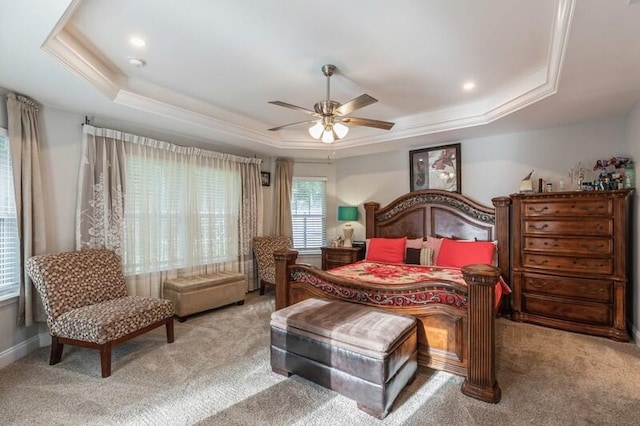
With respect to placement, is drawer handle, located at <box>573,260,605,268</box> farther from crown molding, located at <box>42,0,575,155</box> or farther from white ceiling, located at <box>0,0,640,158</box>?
crown molding, located at <box>42,0,575,155</box>

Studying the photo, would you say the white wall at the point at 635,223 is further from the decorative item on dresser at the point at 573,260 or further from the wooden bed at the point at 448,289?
the wooden bed at the point at 448,289

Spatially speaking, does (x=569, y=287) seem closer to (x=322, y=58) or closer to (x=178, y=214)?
(x=322, y=58)

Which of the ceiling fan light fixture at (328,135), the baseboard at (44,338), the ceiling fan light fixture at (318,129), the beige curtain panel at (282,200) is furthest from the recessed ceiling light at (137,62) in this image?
the beige curtain panel at (282,200)

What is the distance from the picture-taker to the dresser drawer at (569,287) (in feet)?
11.0

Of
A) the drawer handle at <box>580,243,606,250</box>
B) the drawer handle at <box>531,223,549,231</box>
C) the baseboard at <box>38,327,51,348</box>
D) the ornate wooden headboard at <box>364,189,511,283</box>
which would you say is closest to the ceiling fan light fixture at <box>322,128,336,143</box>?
the ornate wooden headboard at <box>364,189,511,283</box>

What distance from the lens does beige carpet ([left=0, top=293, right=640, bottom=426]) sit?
6.74 feet

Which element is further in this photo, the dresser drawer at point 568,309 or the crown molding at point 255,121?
the dresser drawer at point 568,309

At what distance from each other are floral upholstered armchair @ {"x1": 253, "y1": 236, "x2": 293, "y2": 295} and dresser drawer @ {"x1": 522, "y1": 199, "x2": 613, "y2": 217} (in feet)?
11.5

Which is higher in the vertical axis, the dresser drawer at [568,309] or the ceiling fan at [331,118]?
the ceiling fan at [331,118]

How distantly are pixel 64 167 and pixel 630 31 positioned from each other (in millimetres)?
4930

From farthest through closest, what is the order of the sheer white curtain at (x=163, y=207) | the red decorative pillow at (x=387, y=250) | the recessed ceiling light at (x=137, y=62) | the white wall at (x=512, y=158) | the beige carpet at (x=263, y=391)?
the red decorative pillow at (x=387, y=250) < the white wall at (x=512, y=158) < the sheer white curtain at (x=163, y=207) < the recessed ceiling light at (x=137, y=62) < the beige carpet at (x=263, y=391)

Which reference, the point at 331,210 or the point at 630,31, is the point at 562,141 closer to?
the point at 630,31

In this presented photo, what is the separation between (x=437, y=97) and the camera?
374cm

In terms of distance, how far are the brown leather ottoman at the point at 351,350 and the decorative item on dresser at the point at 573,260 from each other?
2175 mm
